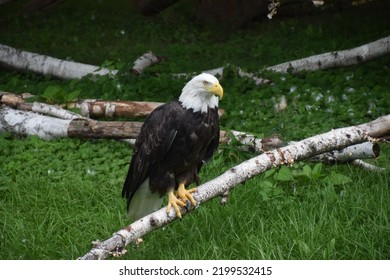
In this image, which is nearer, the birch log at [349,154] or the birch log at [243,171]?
the birch log at [243,171]

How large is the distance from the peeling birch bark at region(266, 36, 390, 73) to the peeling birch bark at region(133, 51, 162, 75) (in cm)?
149

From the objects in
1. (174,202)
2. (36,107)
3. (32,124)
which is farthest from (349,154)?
(36,107)

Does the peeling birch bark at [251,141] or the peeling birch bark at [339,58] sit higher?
the peeling birch bark at [251,141]

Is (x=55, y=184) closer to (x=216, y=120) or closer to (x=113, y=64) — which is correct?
(x=216, y=120)

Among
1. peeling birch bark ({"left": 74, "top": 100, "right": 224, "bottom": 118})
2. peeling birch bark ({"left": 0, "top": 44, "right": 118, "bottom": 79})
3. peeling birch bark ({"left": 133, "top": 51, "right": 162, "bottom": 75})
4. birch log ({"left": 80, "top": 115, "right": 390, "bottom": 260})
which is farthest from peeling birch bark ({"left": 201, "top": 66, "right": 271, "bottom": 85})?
birch log ({"left": 80, "top": 115, "right": 390, "bottom": 260})

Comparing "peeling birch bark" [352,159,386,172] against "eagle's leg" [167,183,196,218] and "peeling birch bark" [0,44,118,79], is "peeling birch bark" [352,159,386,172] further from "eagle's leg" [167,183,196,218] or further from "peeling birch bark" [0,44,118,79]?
"peeling birch bark" [0,44,118,79]

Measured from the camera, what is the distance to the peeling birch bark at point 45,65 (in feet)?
28.2

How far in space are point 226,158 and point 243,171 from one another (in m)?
1.83

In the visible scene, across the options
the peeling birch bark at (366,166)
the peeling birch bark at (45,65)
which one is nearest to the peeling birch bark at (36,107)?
the peeling birch bark at (45,65)

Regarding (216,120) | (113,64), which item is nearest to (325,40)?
(113,64)

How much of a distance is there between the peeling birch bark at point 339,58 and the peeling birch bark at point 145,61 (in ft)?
4.89

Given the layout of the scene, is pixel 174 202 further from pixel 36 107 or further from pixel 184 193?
pixel 36 107

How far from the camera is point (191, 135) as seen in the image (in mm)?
4402

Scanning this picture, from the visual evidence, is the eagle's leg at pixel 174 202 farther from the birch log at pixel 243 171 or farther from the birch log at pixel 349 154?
the birch log at pixel 349 154
